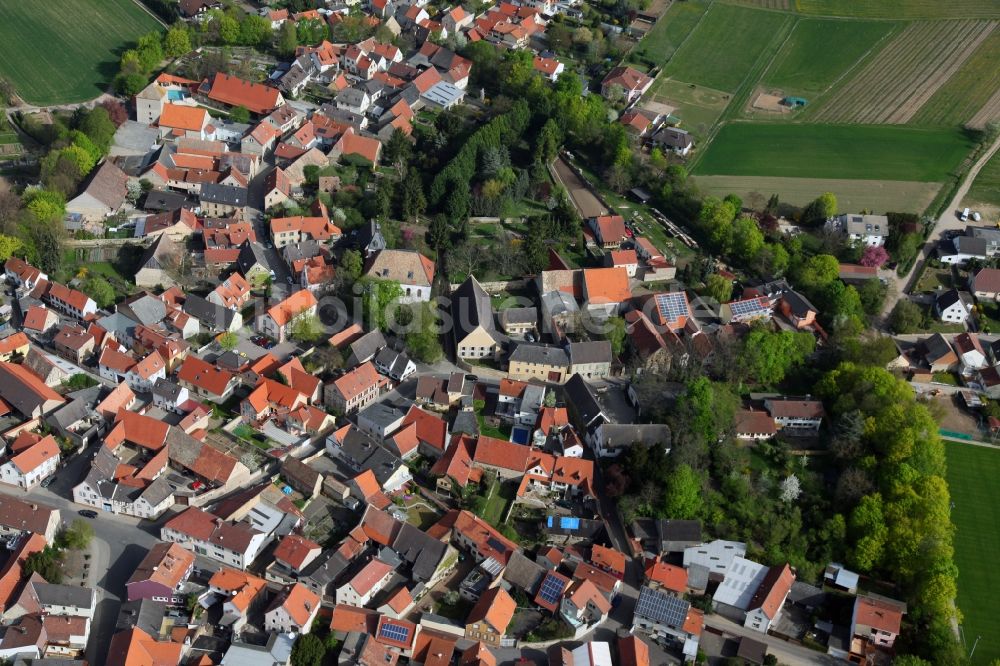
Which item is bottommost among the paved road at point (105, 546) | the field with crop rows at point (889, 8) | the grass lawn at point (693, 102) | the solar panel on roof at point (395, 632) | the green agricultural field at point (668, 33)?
the paved road at point (105, 546)

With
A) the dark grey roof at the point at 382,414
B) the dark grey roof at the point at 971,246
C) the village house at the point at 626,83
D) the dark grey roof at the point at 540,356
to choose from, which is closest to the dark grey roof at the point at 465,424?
the dark grey roof at the point at 382,414

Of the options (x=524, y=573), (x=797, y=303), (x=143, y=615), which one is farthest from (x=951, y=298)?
(x=143, y=615)

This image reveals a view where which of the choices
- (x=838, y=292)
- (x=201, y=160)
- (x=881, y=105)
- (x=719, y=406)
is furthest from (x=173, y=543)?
(x=881, y=105)

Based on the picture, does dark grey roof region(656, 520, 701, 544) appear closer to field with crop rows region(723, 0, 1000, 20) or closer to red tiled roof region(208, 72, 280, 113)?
red tiled roof region(208, 72, 280, 113)

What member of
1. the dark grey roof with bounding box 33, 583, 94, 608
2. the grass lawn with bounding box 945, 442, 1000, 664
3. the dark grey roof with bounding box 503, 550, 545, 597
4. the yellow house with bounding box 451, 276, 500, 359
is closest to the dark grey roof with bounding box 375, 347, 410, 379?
the yellow house with bounding box 451, 276, 500, 359

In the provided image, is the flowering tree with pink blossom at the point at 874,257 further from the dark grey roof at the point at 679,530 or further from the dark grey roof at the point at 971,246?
the dark grey roof at the point at 679,530
